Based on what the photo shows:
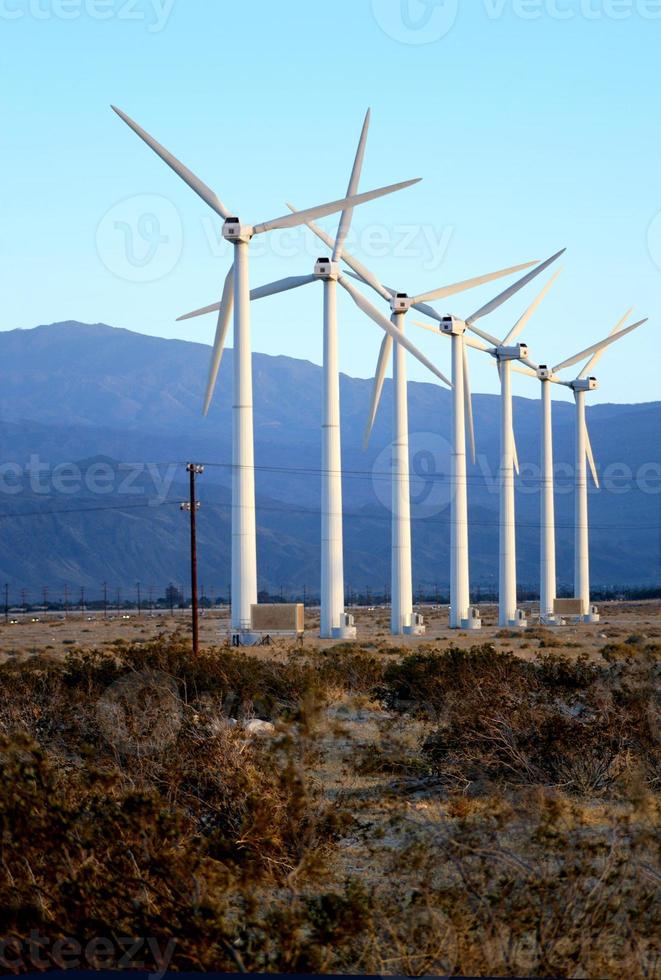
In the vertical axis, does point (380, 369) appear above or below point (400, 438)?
above

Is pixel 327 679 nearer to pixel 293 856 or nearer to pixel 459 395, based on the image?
pixel 293 856

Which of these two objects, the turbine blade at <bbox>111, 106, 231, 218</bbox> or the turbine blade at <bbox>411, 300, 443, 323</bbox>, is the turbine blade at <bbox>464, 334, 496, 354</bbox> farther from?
the turbine blade at <bbox>111, 106, 231, 218</bbox>

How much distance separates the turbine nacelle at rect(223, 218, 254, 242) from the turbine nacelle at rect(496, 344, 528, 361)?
32052 mm

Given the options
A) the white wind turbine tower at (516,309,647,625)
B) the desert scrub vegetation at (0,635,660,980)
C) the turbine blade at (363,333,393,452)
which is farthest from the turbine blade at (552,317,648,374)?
the desert scrub vegetation at (0,635,660,980)

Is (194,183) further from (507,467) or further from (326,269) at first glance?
(507,467)

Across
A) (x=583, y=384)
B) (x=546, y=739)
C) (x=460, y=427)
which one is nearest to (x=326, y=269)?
(x=460, y=427)

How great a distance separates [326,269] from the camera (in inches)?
2491

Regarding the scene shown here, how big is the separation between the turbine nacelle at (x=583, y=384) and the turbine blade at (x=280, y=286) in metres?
38.5

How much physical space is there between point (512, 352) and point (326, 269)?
2573 centimetres

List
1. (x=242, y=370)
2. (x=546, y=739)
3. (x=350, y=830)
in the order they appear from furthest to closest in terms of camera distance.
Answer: (x=242, y=370)
(x=546, y=739)
(x=350, y=830)

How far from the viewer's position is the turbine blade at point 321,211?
5753 centimetres

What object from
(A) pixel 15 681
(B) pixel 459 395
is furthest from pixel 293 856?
(B) pixel 459 395

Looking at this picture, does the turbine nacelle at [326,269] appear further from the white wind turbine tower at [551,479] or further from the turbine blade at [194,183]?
the white wind turbine tower at [551,479]

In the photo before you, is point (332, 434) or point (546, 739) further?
point (332, 434)
